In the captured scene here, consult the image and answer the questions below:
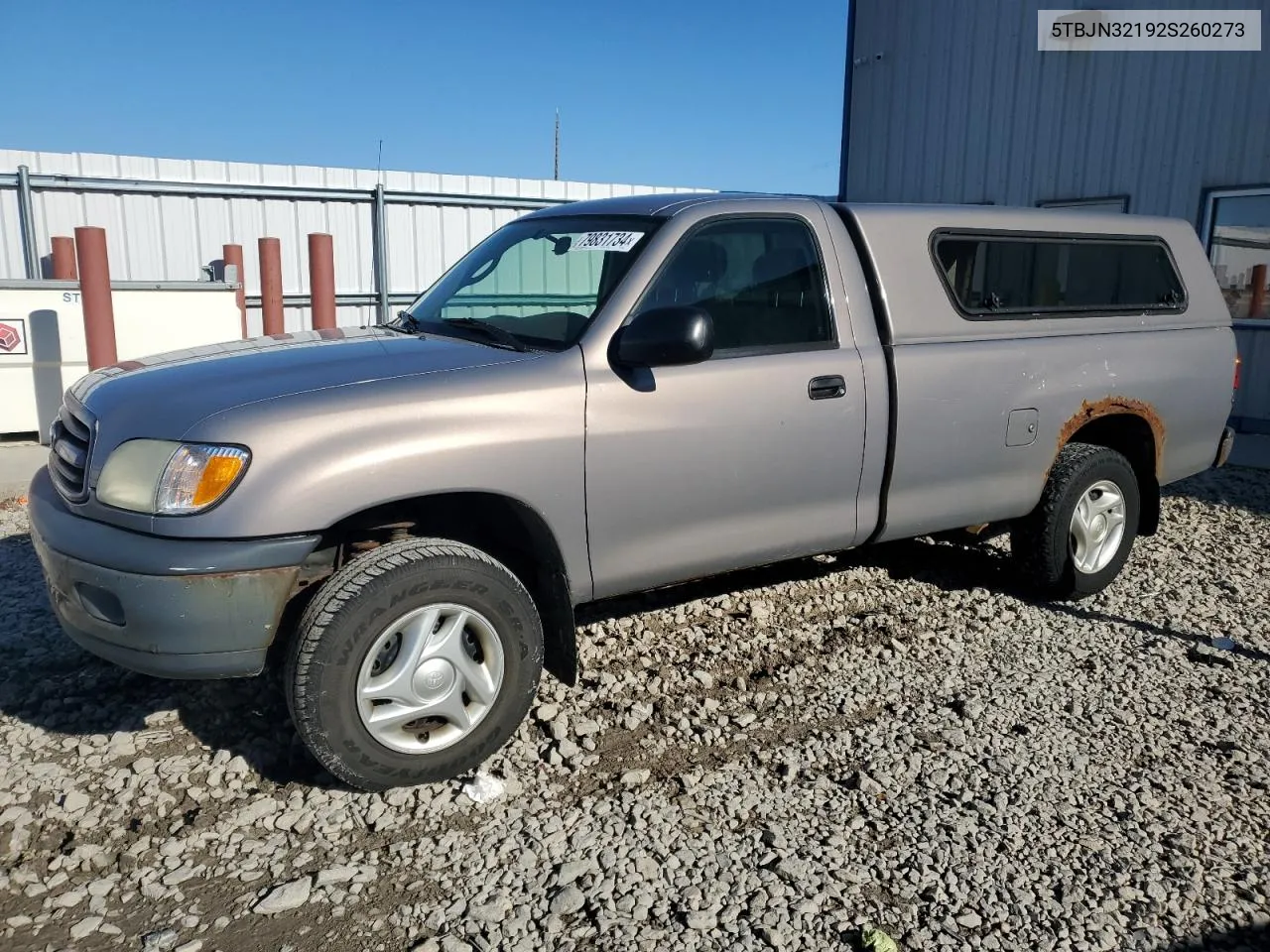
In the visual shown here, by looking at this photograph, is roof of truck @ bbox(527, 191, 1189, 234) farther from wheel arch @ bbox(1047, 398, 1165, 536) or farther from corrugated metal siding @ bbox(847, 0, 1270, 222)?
corrugated metal siding @ bbox(847, 0, 1270, 222)

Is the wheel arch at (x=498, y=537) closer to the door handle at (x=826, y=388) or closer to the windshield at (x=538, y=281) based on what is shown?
the windshield at (x=538, y=281)

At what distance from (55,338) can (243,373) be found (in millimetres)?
6769

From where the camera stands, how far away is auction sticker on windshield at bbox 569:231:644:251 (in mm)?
3686

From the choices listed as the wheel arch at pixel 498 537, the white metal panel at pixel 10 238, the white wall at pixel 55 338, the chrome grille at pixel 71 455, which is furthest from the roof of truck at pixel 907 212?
the white metal panel at pixel 10 238

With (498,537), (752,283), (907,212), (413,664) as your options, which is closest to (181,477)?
(413,664)

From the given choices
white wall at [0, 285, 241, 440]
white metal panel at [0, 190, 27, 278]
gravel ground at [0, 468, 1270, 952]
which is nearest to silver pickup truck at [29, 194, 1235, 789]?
gravel ground at [0, 468, 1270, 952]

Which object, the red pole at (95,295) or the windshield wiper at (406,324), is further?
the red pole at (95,295)

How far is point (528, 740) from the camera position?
3492 millimetres

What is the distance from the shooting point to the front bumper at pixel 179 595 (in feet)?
9.08

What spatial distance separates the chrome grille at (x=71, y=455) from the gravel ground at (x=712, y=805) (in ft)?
3.11

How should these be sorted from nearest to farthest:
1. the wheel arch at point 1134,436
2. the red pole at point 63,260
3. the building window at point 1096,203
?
the wheel arch at point 1134,436 < the red pole at point 63,260 < the building window at point 1096,203

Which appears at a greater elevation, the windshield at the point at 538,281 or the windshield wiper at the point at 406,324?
the windshield at the point at 538,281

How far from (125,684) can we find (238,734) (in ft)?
2.28

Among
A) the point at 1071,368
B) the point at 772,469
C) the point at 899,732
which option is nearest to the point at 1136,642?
the point at 1071,368
